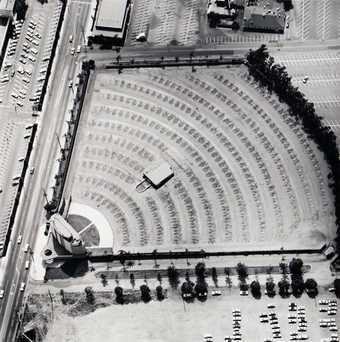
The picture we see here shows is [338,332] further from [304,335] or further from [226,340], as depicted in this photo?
[226,340]

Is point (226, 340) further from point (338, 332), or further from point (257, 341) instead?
point (338, 332)

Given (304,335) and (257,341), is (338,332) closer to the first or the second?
(304,335)

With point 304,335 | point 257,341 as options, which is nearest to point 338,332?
point 304,335

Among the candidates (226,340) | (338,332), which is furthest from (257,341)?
(338,332)
